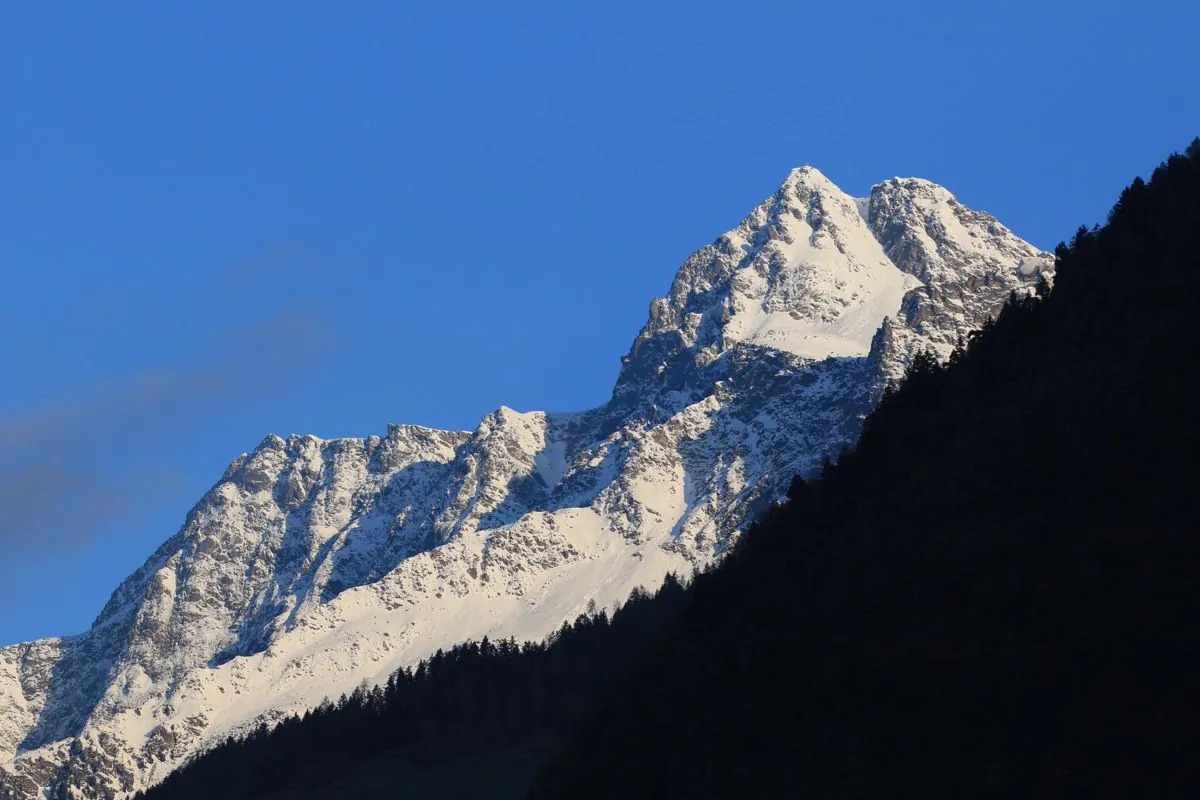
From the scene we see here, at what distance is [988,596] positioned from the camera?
12625 cm

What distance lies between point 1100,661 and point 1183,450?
77.1 feet

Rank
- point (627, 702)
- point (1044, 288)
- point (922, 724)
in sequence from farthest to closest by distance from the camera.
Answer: point (1044, 288) < point (627, 702) < point (922, 724)

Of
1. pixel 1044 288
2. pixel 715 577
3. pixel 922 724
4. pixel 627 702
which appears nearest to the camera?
pixel 922 724

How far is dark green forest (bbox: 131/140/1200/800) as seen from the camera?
111 meters

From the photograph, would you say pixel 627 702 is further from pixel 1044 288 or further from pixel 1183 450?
pixel 1044 288

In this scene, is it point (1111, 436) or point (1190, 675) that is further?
point (1111, 436)

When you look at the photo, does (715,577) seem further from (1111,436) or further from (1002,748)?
(1002,748)

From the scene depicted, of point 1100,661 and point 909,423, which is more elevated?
point 909,423

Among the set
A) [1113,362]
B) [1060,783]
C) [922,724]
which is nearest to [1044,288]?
[1113,362]

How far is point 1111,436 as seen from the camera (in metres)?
139

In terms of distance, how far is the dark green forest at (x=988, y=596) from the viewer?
111 metres

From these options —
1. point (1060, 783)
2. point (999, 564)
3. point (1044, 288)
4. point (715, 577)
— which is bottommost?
point (1060, 783)

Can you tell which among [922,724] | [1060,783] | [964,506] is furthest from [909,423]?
[1060,783]

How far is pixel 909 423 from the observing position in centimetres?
17138
